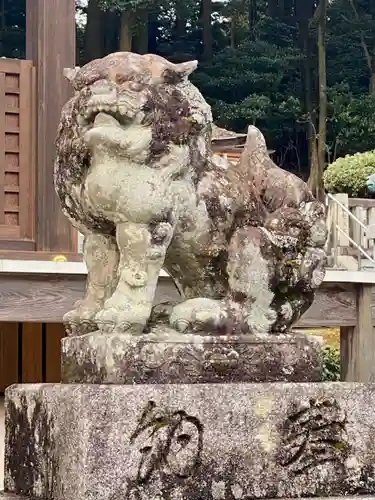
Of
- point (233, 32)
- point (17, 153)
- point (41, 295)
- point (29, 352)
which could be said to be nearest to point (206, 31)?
point (233, 32)

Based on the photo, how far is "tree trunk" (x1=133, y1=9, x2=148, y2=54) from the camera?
70.1 ft

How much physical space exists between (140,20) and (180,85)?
1926cm

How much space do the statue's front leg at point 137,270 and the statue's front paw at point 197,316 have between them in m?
0.10

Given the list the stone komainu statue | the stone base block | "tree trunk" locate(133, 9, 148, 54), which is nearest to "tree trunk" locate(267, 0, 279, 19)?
"tree trunk" locate(133, 9, 148, 54)

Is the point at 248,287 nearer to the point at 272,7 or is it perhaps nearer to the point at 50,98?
the point at 50,98

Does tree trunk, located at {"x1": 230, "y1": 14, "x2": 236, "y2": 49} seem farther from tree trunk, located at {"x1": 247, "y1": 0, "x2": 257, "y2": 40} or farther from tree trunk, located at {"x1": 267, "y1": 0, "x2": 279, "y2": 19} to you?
tree trunk, located at {"x1": 267, "y1": 0, "x2": 279, "y2": 19}

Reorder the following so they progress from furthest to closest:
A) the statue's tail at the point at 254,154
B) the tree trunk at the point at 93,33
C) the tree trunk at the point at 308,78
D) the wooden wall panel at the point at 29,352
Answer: the tree trunk at the point at 93,33 < the tree trunk at the point at 308,78 < the wooden wall panel at the point at 29,352 < the statue's tail at the point at 254,154

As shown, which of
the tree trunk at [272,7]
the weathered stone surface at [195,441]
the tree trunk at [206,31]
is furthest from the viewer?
the tree trunk at [272,7]

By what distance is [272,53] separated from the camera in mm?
22172

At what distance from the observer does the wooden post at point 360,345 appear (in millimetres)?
6824

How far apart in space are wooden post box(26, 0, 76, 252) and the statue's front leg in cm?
392

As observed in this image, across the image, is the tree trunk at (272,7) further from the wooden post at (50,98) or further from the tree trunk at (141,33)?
the wooden post at (50,98)

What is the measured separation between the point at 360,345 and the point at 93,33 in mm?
17186

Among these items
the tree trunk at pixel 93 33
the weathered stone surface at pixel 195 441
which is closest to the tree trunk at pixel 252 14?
the tree trunk at pixel 93 33
